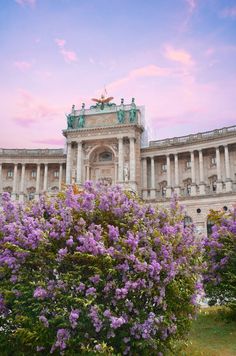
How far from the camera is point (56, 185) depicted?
65.7 meters

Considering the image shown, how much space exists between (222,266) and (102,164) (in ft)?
154

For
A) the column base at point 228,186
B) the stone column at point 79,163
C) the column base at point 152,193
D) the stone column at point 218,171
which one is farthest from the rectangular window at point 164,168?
the stone column at point 79,163

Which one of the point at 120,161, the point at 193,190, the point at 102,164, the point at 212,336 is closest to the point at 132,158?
the point at 120,161

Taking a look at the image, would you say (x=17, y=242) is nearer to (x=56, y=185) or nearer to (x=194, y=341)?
(x=194, y=341)

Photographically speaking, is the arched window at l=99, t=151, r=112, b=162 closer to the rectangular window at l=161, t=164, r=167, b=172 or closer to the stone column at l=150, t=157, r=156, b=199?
the stone column at l=150, t=157, r=156, b=199

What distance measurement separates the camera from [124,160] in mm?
60094

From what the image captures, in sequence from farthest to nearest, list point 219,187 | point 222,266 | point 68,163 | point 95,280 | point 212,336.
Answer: point 68,163
point 219,187
point 222,266
point 212,336
point 95,280

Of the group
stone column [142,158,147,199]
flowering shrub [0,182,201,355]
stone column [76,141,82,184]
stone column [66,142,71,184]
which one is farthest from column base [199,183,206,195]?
flowering shrub [0,182,201,355]

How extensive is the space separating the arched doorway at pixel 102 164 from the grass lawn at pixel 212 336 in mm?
43608

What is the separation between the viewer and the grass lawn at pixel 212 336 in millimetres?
13488

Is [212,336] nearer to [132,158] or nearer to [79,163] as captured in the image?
[132,158]

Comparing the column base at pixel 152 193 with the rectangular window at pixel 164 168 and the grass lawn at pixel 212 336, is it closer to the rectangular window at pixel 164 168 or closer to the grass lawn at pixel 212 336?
the rectangular window at pixel 164 168

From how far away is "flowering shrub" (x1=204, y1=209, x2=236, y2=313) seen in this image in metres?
17.3

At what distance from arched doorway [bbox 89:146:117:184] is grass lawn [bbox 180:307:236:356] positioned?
43608 millimetres
